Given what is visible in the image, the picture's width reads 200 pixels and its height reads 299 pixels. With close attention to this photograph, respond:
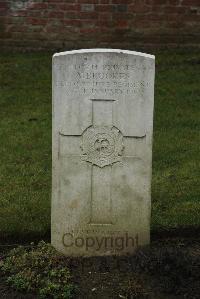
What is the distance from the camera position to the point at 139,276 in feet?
15.7

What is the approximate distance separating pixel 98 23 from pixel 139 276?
8.02 meters

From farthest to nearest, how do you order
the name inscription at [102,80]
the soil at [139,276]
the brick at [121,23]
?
the brick at [121,23], the name inscription at [102,80], the soil at [139,276]

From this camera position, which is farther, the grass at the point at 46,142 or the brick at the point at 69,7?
the brick at the point at 69,7

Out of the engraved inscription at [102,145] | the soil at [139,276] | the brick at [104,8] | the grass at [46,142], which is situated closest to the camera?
the soil at [139,276]

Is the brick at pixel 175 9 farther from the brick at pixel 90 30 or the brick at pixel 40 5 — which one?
the brick at pixel 40 5

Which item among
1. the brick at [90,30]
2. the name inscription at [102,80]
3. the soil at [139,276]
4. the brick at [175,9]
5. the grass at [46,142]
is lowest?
the soil at [139,276]

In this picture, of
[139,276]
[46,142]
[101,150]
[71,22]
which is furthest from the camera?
[71,22]

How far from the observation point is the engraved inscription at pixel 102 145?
193 inches

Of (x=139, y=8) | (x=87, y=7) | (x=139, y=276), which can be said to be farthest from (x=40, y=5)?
(x=139, y=276)

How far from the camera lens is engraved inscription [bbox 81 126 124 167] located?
4.91m

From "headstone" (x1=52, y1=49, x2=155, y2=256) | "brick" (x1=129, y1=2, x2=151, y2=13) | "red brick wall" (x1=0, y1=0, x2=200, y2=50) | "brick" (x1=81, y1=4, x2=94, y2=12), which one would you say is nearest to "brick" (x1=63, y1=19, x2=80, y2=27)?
"red brick wall" (x1=0, y1=0, x2=200, y2=50)

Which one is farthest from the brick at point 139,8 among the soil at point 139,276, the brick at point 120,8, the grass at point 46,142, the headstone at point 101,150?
the soil at point 139,276

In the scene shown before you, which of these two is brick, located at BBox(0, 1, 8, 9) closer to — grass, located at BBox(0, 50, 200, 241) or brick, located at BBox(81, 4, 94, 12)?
grass, located at BBox(0, 50, 200, 241)

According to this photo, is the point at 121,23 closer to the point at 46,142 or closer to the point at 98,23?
the point at 98,23
